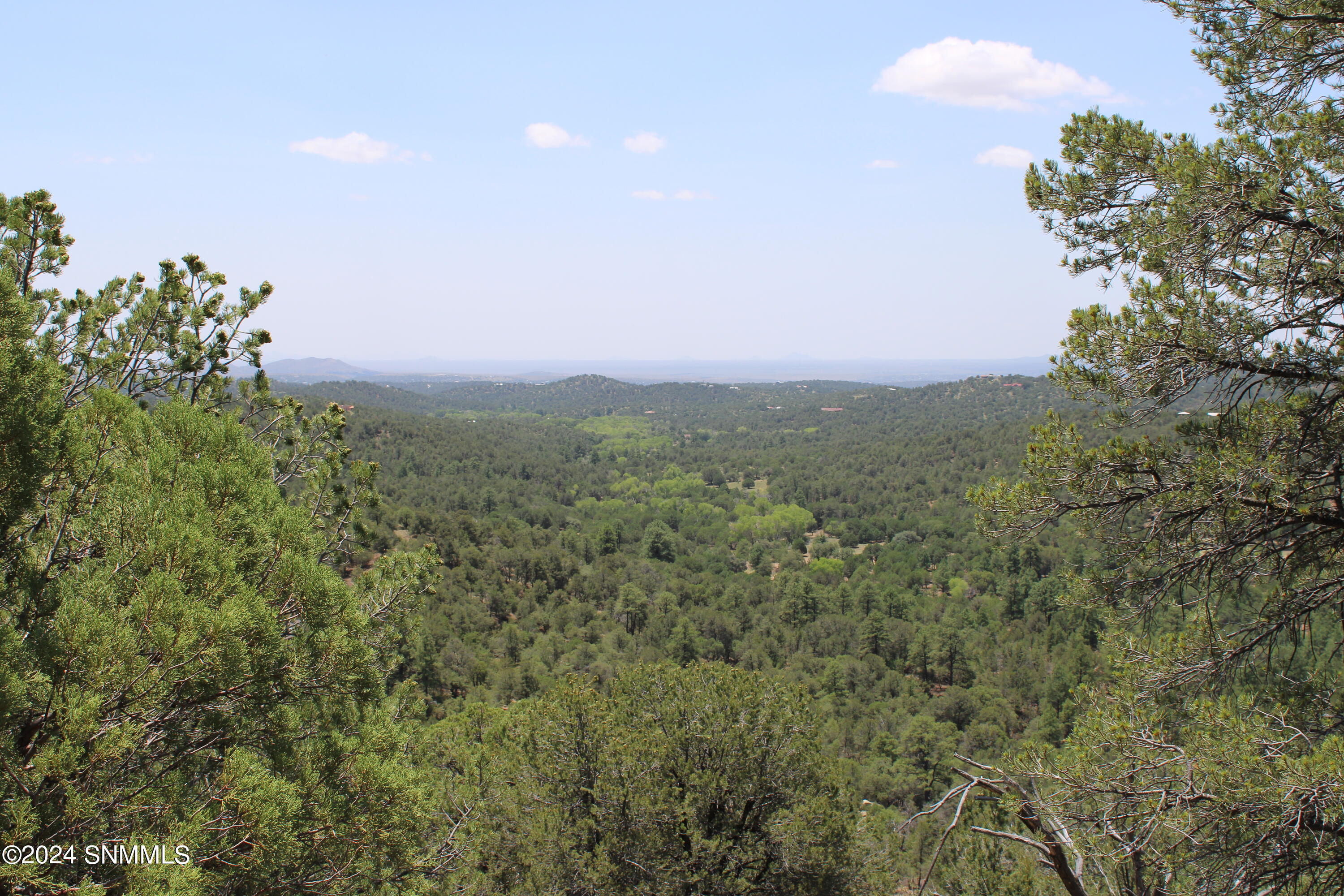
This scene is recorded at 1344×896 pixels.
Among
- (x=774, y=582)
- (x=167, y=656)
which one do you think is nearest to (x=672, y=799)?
(x=167, y=656)

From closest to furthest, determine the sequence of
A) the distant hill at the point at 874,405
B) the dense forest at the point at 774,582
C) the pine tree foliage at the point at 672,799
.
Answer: the pine tree foliage at the point at 672,799, the dense forest at the point at 774,582, the distant hill at the point at 874,405

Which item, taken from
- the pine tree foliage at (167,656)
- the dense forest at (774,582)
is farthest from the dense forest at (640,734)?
the dense forest at (774,582)

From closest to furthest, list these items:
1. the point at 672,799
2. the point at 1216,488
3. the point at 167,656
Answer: the point at 167,656
the point at 1216,488
the point at 672,799

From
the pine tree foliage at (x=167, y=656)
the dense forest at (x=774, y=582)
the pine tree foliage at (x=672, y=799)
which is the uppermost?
the pine tree foliage at (x=167, y=656)

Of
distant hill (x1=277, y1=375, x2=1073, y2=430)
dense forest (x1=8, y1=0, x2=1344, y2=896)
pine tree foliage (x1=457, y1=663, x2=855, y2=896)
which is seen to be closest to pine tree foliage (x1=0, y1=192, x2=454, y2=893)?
dense forest (x1=8, y1=0, x2=1344, y2=896)

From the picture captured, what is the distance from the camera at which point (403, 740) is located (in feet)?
16.1

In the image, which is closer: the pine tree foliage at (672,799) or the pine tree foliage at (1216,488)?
the pine tree foliage at (1216,488)

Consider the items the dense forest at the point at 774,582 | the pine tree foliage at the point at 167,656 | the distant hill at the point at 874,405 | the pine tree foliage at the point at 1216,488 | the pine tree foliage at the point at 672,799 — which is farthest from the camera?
the distant hill at the point at 874,405

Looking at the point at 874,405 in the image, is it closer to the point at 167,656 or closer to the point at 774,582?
the point at 774,582

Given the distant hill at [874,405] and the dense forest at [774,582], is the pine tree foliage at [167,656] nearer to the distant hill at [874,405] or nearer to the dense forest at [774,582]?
the dense forest at [774,582]

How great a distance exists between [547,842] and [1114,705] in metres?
7.62

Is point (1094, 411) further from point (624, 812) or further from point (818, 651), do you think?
point (818, 651)

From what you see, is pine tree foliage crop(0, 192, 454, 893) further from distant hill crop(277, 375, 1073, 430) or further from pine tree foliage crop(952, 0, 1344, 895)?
distant hill crop(277, 375, 1073, 430)

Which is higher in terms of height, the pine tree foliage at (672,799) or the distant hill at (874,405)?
the distant hill at (874,405)
